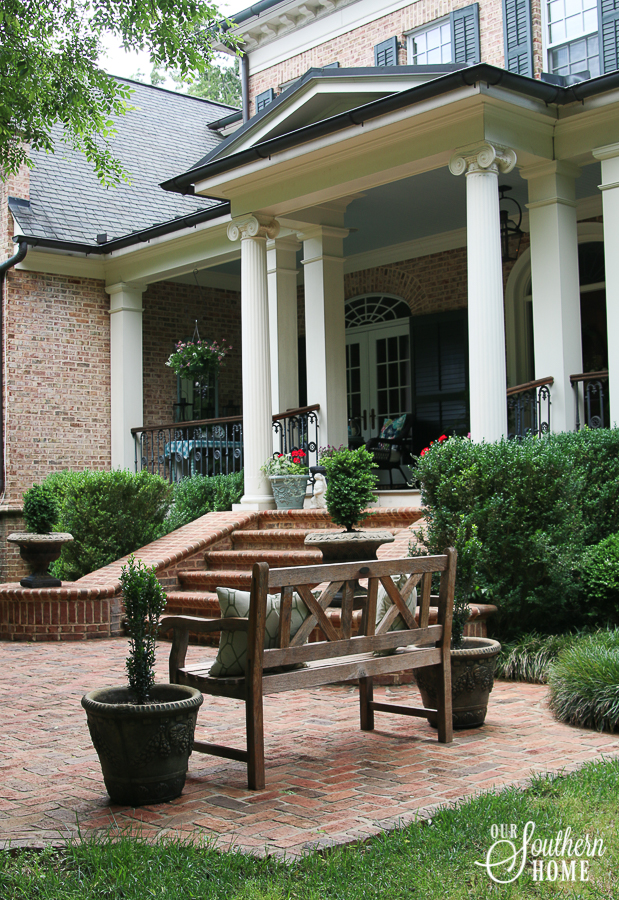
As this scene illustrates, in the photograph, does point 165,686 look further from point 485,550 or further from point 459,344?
point 459,344

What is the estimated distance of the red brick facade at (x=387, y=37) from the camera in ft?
37.4

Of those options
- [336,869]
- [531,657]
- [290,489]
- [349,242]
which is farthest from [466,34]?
[336,869]

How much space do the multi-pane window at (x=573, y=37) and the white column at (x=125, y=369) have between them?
21.7ft

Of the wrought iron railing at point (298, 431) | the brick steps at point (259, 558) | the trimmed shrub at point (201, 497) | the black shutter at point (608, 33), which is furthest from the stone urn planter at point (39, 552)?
the black shutter at point (608, 33)

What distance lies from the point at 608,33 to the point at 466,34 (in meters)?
2.22

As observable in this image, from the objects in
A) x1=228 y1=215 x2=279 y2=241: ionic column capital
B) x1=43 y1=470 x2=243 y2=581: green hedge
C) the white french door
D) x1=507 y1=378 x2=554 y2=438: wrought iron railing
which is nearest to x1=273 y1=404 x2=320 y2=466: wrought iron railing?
x1=43 y1=470 x2=243 y2=581: green hedge

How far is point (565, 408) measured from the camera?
8727mm

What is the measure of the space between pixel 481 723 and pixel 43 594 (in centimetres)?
511

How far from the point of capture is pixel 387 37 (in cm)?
1280

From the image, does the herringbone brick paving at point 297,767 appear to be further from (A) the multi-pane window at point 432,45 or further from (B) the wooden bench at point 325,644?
(A) the multi-pane window at point 432,45

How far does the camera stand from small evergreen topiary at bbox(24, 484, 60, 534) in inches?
355

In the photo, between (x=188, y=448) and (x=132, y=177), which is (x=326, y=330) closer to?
(x=188, y=448)

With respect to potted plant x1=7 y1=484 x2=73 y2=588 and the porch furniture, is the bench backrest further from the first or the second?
the porch furniture

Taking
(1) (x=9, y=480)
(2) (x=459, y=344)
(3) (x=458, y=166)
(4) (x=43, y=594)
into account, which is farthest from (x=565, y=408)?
(1) (x=9, y=480)
